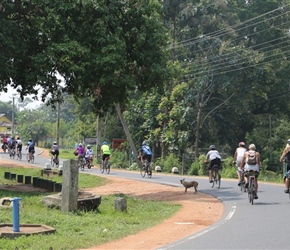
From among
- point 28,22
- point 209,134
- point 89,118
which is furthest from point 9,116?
point 28,22

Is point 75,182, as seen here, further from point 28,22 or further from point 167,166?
point 167,166

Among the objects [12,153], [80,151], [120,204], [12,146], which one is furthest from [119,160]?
[120,204]

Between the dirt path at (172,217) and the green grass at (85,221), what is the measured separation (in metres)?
0.35

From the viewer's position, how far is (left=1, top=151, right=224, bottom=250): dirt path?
10883 mm

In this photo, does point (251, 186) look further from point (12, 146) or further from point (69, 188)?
point (12, 146)

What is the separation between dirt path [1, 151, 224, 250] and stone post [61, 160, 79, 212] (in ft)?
8.01

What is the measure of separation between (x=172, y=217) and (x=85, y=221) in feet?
8.99

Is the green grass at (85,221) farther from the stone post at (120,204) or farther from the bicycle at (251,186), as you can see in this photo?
the bicycle at (251,186)

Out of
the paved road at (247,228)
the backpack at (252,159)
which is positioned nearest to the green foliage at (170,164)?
the paved road at (247,228)

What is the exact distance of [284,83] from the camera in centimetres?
4941

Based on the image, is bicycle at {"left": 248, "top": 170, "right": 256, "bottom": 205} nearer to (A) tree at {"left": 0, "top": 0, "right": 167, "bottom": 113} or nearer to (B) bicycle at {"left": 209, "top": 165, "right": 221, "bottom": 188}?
(A) tree at {"left": 0, "top": 0, "right": 167, "bottom": 113}

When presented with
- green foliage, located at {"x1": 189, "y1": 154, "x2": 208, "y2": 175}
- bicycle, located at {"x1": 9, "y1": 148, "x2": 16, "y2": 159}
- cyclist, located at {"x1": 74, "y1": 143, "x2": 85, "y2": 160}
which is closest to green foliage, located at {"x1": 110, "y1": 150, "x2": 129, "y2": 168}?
bicycle, located at {"x1": 9, "y1": 148, "x2": 16, "y2": 159}

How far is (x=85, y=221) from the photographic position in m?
13.0

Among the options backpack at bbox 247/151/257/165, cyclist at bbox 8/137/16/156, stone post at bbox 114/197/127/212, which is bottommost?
stone post at bbox 114/197/127/212
